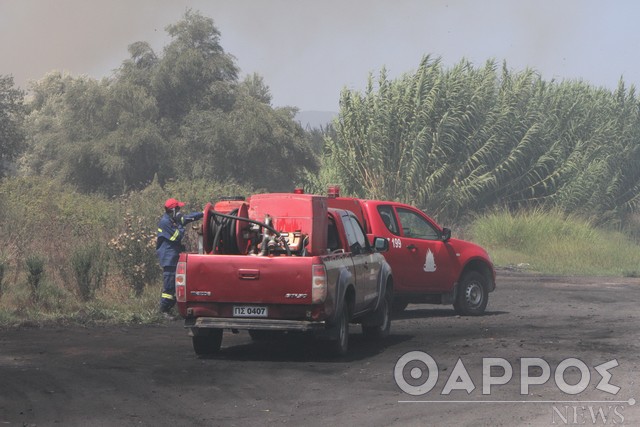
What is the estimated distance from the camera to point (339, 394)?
1020 centimetres

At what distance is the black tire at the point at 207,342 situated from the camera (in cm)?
1278

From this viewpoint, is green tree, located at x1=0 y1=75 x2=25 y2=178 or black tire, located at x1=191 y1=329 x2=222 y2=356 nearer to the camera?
black tire, located at x1=191 y1=329 x2=222 y2=356

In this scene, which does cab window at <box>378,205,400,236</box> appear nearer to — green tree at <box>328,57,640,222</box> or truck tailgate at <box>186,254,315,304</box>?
truck tailgate at <box>186,254,315,304</box>

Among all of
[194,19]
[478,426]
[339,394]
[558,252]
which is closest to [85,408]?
[339,394]

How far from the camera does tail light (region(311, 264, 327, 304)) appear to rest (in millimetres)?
12227

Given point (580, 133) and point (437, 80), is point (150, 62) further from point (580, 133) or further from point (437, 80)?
point (580, 133)

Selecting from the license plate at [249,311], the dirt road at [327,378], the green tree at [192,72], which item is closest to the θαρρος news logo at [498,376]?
the dirt road at [327,378]

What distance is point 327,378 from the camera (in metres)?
11.2

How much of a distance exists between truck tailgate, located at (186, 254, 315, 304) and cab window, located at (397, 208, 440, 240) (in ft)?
18.9

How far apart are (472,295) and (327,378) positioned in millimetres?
7724

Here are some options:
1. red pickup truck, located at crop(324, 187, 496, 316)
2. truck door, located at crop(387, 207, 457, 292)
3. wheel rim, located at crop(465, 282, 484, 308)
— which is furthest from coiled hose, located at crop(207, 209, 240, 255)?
wheel rim, located at crop(465, 282, 484, 308)

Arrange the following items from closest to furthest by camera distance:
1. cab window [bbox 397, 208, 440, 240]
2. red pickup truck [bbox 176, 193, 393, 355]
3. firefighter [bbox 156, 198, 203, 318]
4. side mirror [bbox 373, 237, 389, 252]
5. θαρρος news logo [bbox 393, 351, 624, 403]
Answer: θαρρος news logo [bbox 393, 351, 624, 403] → red pickup truck [bbox 176, 193, 393, 355] → side mirror [bbox 373, 237, 389, 252] → firefighter [bbox 156, 198, 203, 318] → cab window [bbox 397, 208, 440, 240]

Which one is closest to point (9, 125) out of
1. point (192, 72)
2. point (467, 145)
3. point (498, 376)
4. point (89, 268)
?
point (192, 72)

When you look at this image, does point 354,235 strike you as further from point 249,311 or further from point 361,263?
point 249,311
